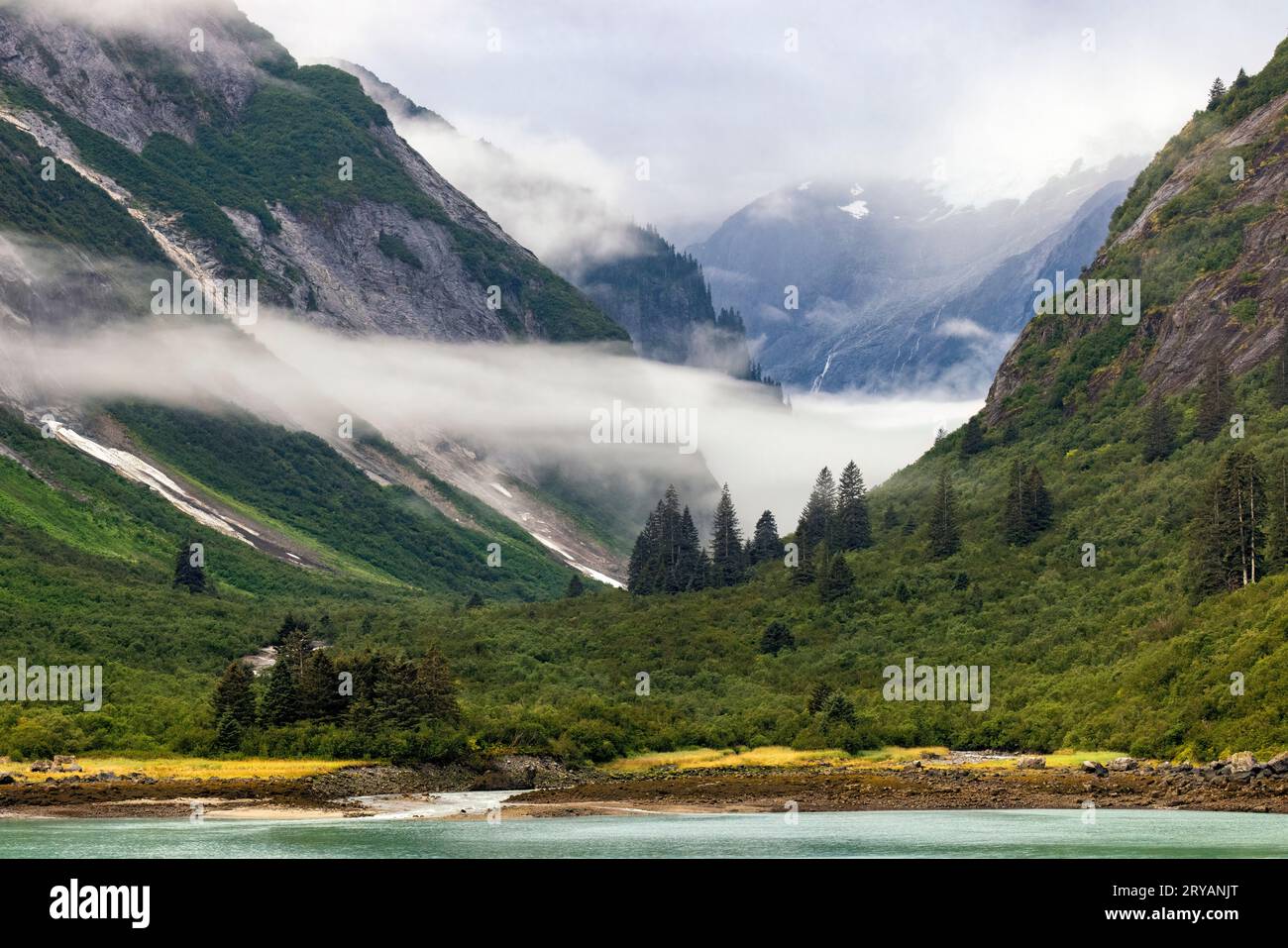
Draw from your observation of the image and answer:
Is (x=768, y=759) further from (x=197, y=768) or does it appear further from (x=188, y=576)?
(x=188, y=576)

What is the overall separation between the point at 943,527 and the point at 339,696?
66043mm

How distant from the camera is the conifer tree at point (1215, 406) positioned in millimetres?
141750

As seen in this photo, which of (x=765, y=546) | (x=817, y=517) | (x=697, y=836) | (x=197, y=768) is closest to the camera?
(x=697, y=836)

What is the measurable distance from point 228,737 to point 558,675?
36.3 metres

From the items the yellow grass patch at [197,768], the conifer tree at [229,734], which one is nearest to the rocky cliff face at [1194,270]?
the yellow grass patch at [197,768]

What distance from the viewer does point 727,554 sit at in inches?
6929

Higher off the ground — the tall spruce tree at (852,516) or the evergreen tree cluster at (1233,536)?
the tall spruce tree at (852,516)

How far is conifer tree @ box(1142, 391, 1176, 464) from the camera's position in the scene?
14475 cm

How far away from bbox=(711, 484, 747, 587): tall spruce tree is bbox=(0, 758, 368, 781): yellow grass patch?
251 feet

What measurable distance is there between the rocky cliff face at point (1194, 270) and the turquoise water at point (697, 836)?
296 feet

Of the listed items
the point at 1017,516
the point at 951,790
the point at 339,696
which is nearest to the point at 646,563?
the point at 1017,516

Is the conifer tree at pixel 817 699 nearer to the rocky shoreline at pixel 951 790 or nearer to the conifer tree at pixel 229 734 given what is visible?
the rocky shoreline at pixel 951 790

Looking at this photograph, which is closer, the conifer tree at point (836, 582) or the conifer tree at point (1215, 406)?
the conifer tree at point (1215, 406)
